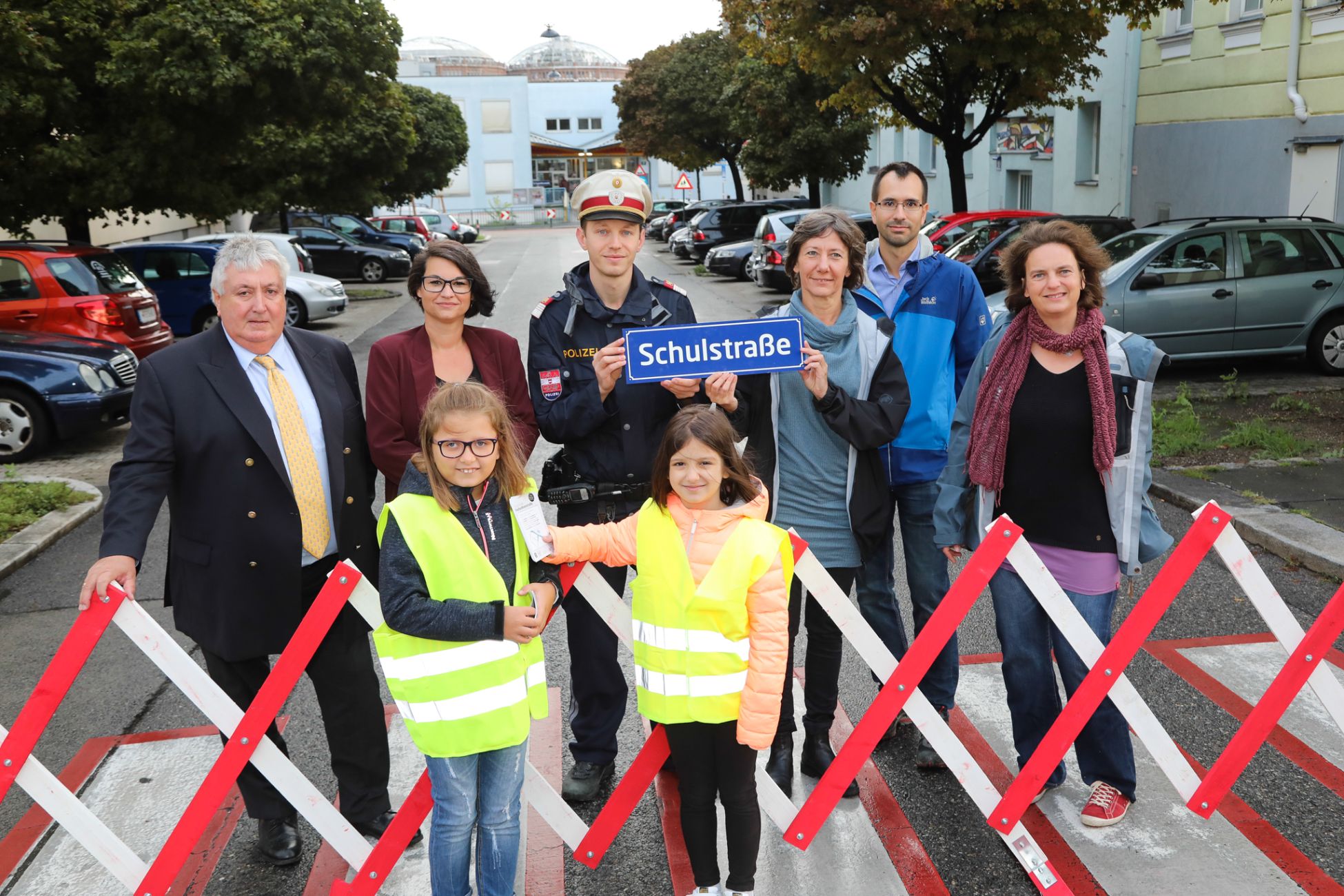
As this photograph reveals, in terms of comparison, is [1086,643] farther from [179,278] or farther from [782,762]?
[179,278]

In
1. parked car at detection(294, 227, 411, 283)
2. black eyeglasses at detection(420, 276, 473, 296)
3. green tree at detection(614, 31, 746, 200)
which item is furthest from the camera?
green tree at detection(614, 31, 746, 200)

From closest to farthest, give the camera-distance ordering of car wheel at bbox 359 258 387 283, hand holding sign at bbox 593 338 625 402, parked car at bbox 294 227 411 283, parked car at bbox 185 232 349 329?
hand holding sign at bbox 593 338 625 402
parked car at bbox 185 232 349 329
parked car at bbox 294 227 411 283
car wheel at bbox 359 258 387 283

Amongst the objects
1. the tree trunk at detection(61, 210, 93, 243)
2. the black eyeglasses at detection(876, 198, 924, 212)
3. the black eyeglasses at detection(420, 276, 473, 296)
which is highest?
the tree trunk at detection(61, 210, 93, 243)

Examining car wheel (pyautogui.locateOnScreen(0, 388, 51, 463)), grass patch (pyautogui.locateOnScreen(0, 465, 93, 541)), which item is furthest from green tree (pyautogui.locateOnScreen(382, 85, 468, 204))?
grass patch (pyautogui.locateOnScreen(0, 465, 93, 541))

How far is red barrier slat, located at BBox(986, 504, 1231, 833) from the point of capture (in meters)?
3.18

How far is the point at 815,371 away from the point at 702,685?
104 cm

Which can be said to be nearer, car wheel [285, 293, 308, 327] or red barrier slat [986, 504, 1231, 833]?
red barrier slat [986, 504, 1231, 833]

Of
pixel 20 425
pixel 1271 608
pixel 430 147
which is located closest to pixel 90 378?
pixel 20 425

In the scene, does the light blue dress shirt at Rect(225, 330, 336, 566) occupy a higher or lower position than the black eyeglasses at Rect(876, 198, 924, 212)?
lower

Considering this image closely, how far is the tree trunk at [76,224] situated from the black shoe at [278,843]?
13.7 m

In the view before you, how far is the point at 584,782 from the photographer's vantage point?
13.2 feet

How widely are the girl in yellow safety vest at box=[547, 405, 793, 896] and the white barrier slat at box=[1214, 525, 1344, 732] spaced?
1.30m

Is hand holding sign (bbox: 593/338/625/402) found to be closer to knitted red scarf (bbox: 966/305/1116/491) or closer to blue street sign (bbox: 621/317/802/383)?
blue street sign (bbox: 621/317/802/383)

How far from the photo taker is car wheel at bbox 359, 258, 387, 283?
29156 millimetres
